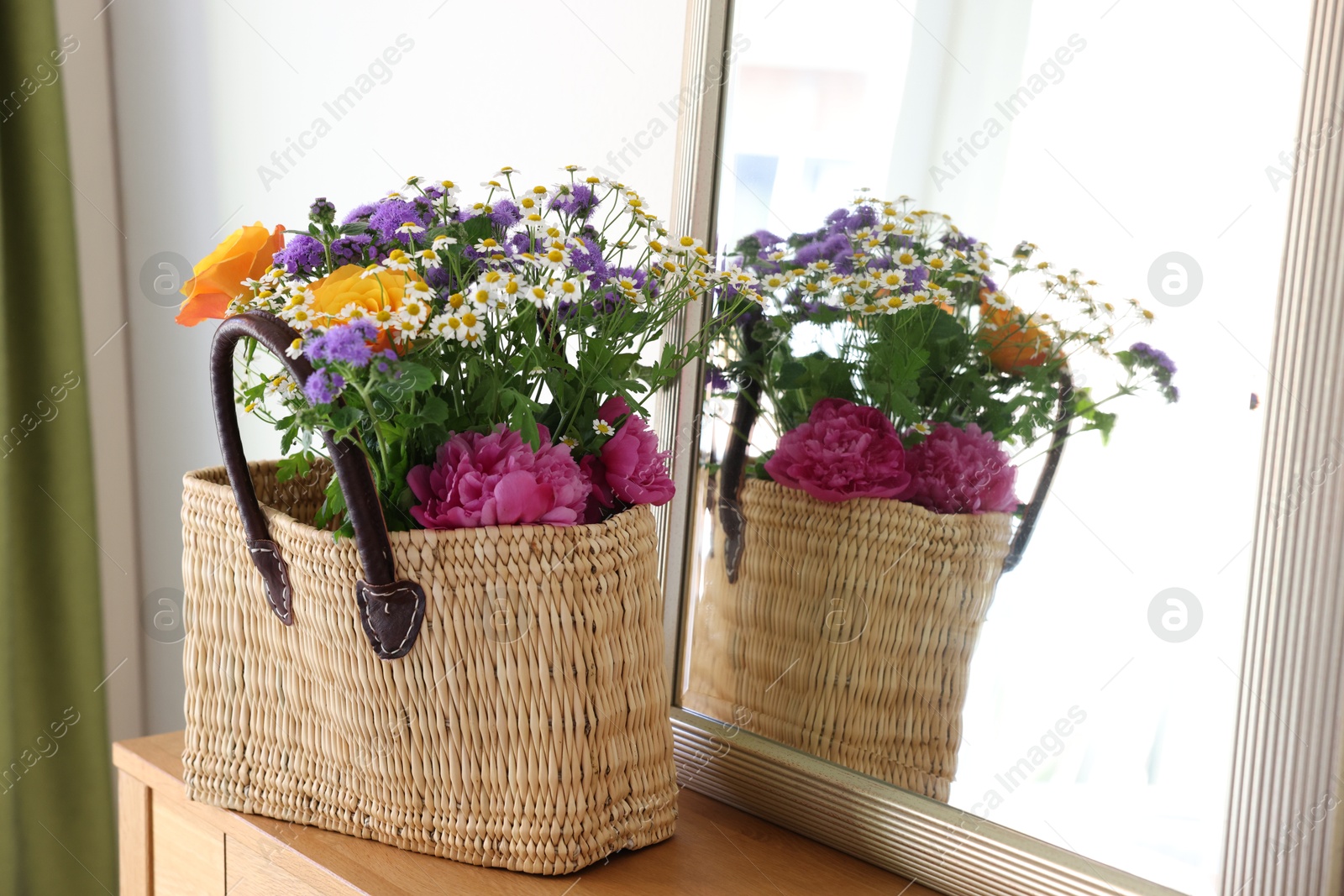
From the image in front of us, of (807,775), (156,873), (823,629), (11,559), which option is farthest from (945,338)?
(11,559)

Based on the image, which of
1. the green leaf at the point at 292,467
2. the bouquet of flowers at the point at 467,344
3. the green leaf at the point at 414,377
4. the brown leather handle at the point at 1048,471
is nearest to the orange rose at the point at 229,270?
the bouquet of flowers at the point at 467,344

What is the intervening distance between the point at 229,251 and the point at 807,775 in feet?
1.95

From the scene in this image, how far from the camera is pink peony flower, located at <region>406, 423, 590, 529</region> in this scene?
0.67 meters

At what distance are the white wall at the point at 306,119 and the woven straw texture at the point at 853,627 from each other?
38cm

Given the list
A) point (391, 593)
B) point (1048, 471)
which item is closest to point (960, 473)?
point (1048, 471)

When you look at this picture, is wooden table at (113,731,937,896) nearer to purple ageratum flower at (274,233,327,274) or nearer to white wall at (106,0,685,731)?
purple ageratum flower at (274,233,327,274)

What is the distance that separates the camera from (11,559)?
1.60 meters

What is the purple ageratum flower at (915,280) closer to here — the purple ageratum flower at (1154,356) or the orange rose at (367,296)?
the purple ageratum flower at (1154,356)

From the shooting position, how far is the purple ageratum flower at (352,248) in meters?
0.72

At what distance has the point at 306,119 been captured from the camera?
1.39 m

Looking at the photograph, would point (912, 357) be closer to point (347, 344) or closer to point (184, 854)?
point (347, 344)

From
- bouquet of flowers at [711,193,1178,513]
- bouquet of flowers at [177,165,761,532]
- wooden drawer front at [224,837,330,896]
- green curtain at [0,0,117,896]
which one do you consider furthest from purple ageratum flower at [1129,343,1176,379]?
green curtain at [0,0,117,896]

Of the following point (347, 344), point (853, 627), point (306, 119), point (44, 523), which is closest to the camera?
point (347, 344)

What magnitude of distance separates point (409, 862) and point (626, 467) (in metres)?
0.32
